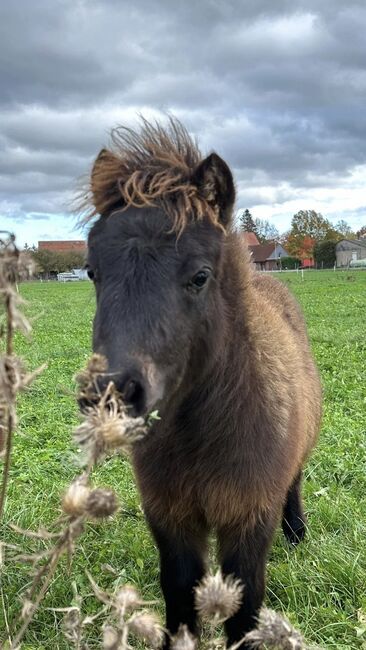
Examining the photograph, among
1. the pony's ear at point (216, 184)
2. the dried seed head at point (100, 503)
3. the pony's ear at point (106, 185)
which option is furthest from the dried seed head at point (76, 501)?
the pony's ear at point (216, 184)

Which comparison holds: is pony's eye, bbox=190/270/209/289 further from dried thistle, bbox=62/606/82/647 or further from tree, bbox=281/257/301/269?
tree, bbox=281/257/301/269

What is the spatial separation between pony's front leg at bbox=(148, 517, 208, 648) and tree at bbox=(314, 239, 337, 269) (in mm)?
86710

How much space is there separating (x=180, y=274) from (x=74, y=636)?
1530 mm

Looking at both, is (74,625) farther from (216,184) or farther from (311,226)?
(311,226)

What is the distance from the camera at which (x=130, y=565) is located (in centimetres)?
439

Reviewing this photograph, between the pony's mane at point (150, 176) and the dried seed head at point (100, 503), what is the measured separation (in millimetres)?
1649

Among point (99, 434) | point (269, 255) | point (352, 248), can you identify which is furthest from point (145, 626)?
point (352, 248)

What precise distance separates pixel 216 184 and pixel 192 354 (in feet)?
3.01

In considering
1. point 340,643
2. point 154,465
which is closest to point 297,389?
point 154,465

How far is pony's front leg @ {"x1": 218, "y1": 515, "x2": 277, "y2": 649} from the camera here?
3.29 m

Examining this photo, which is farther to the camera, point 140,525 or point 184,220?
point 140,525

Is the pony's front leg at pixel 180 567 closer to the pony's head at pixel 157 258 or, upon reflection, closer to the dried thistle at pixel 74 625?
the pony's head at pixel 157 258

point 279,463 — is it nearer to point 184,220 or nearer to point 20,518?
point 184,220

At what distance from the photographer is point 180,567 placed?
11.4ft
